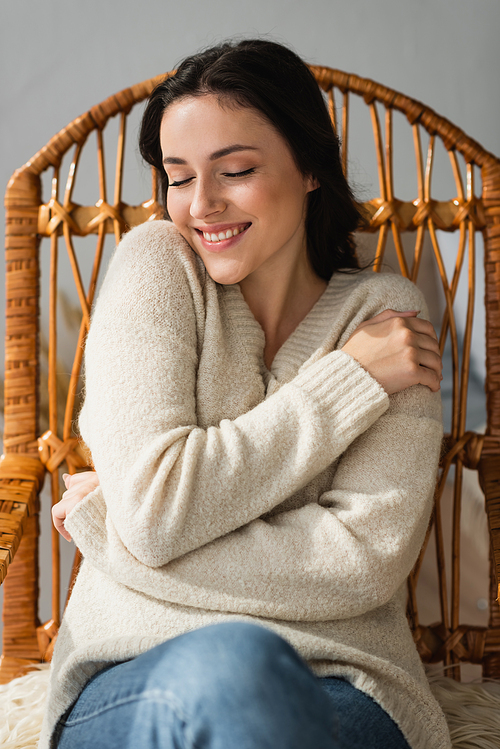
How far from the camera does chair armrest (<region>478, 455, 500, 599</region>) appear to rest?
3.43 feet

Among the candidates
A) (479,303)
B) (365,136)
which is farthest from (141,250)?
(479,303)

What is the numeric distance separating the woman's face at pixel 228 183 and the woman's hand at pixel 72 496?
367 millimetres

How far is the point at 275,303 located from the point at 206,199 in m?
0.24

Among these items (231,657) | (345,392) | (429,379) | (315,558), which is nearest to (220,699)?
(231,657)

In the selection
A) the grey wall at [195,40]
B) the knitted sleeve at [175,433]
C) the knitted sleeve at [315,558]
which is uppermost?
the grey wall at [195,40]

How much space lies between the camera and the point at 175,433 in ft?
2.75

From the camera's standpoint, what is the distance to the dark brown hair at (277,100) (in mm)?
958

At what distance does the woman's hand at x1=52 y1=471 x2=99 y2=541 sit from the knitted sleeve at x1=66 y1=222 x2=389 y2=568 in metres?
0.08

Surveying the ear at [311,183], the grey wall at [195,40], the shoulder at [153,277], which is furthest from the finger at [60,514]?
the grey wall at [195,40]

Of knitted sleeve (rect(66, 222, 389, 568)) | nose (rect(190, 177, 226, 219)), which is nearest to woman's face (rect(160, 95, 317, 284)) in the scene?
nose (rect(190, 177, 226, 219))

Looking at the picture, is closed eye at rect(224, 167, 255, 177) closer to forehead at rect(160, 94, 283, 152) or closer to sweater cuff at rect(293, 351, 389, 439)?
forehead at rect(160, 94, 283, 152)

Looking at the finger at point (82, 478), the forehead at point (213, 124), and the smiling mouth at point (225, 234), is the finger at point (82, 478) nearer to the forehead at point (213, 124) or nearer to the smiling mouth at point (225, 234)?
the smiling mouth at point (225, 234)

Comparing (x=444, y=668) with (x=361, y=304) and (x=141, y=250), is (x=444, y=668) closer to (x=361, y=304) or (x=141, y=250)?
(x=361, y=304)

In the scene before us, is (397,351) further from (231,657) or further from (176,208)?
(231,657)
